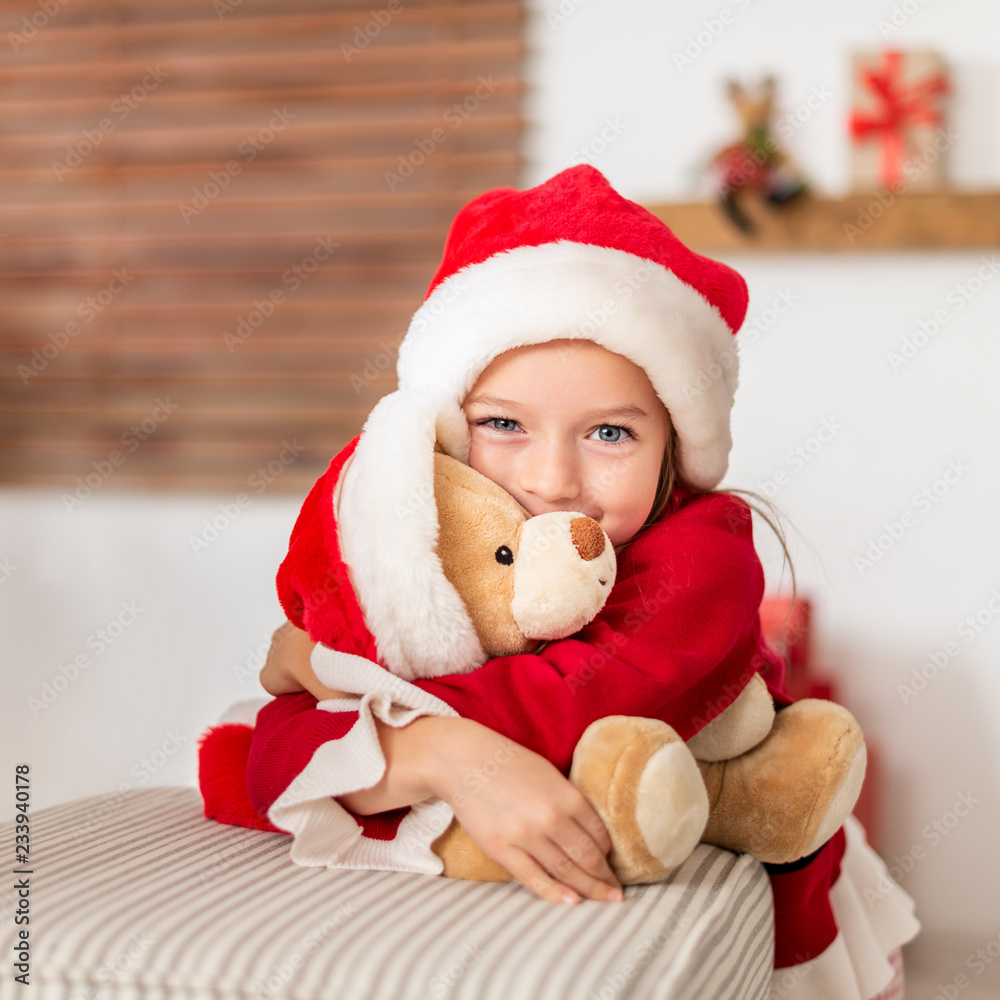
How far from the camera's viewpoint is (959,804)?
5.81ft

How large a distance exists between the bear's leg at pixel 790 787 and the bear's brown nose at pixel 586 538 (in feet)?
0.73

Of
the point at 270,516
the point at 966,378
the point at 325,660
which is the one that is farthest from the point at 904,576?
the point at 325,660

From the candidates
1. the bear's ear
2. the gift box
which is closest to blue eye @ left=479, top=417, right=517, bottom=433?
the bear's ear

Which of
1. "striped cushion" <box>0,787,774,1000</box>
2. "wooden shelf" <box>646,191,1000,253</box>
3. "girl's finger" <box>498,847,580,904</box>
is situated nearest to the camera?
"striped cushion" <box>0,787,774,1000</box>

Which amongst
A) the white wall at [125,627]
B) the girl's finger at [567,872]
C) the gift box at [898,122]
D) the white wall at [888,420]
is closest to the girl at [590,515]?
the girl's finger at [567,872]

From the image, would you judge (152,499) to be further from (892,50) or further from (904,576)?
(892,50)

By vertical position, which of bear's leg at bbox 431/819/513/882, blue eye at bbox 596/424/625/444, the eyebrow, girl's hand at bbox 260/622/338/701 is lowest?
bear's leg at bbox 431/819/513/882

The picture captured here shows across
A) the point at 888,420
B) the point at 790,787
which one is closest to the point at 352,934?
the point at 790,787

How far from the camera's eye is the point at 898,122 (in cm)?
174

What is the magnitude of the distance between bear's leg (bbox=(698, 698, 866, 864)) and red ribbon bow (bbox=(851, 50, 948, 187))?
1279mm

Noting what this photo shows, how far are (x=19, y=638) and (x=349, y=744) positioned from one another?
1.65 metres

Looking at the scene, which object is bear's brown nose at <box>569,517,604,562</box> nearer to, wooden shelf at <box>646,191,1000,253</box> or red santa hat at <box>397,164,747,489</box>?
red santa hat at <box>397,164,747,489</box>

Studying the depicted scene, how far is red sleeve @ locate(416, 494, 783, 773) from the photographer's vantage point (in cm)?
68

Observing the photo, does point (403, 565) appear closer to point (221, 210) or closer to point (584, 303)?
point (584, 303)
